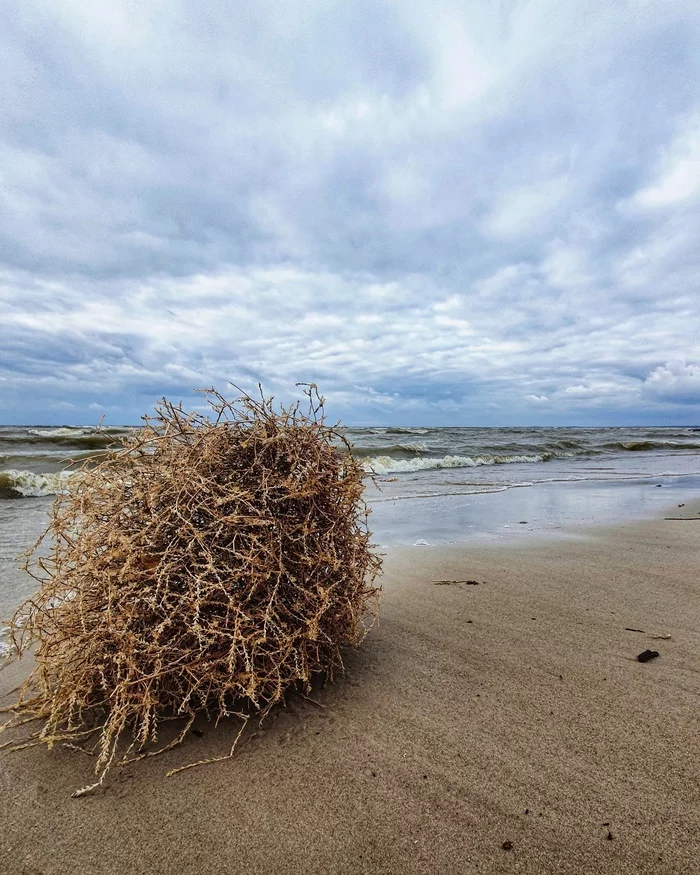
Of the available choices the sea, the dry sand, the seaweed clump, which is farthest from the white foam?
the seaweed clump

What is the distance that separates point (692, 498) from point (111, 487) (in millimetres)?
9689

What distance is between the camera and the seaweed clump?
2.00m

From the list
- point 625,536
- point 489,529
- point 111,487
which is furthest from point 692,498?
point 111,487

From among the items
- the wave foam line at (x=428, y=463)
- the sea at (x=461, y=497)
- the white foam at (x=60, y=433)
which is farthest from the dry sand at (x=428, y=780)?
the white foam at (x=60, y=433)

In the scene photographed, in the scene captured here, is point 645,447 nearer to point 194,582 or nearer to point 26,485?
point 26,485

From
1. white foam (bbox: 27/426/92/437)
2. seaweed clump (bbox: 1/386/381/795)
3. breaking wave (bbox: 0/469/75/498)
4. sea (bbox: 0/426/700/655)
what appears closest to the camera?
seaweed clump (bbox: 1/386/381/795)

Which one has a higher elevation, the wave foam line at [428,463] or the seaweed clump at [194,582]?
the seaweed clump at [194,582]

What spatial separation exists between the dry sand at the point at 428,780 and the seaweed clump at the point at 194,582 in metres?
0.17

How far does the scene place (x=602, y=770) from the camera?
1850 millimetres

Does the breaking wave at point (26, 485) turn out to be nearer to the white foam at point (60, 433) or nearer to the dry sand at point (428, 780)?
the dry sand at point (428, 780)

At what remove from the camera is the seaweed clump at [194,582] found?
2.00 m

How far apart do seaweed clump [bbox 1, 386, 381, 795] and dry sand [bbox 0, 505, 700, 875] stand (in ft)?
0.56

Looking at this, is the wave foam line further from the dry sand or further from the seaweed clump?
the seaweed clump

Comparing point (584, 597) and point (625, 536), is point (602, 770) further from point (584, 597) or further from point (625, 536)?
point (625, 536)
